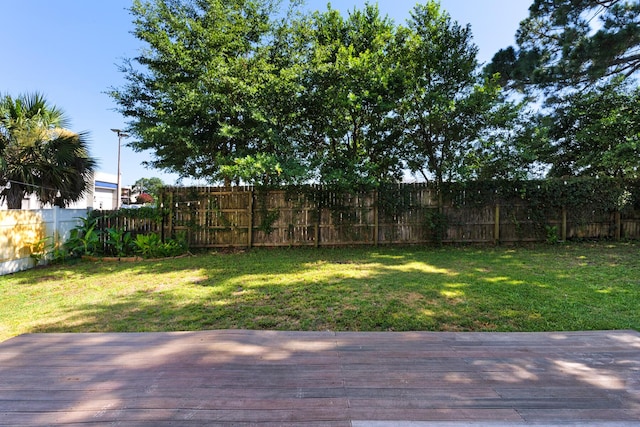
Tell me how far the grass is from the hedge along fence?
5.02 ft

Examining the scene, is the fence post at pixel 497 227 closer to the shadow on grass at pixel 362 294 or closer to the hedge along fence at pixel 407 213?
the hedge along fence at pixel 407 213

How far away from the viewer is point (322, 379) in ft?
6.30

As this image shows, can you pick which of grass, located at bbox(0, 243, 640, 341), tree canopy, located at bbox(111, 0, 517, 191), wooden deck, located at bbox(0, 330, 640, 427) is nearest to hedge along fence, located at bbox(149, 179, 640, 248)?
tree canopy, located at bbox(111, 0, 517, 191)

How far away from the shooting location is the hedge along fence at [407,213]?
8133 millimetres

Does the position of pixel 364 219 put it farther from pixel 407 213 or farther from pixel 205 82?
pixel 205 82

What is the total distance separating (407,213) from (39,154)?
903 cm

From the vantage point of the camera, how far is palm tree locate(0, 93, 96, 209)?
636cm

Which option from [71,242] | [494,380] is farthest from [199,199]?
[494,380]

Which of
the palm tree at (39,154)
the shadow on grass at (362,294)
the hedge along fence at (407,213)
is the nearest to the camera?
the shadow on grass at (362,294)

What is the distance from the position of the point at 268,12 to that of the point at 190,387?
949 centimetres

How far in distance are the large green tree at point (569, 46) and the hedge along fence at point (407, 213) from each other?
2707mm

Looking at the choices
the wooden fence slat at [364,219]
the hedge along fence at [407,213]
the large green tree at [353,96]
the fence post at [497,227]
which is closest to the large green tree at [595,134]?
the hedge along fence at [407,213]

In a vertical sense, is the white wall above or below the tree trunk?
below

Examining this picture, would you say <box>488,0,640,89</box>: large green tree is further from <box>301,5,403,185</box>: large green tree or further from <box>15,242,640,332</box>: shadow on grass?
<box>15,242,640,332</box>: shadow on grass
